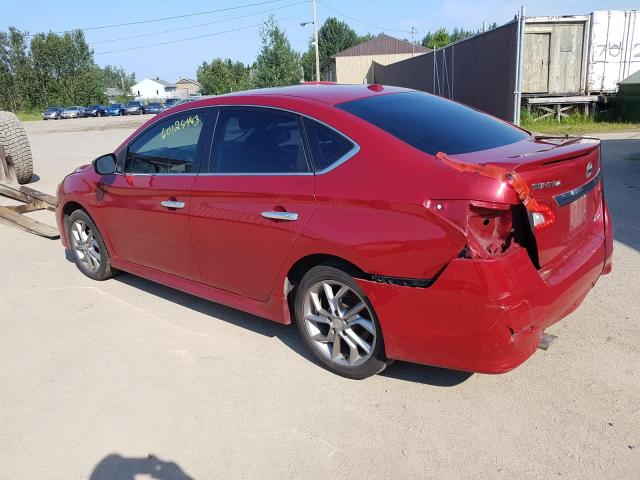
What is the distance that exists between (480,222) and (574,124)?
15583 mm

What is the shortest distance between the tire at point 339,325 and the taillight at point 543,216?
96 cm

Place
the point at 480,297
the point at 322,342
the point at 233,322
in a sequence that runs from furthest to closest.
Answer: the point at 233,322 < the point at 322,342 < the point at 480,297

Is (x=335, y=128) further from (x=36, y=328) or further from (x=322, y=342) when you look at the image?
(x=36, y=328)

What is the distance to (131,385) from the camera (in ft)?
11.3

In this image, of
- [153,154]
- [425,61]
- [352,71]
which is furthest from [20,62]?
[153,154]

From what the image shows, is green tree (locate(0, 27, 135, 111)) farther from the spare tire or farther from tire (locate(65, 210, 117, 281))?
tire (locate(65, 210, 117, 281))

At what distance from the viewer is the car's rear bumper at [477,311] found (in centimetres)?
260

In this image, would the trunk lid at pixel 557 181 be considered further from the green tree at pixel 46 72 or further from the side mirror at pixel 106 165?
the green tree at pixel 46 72

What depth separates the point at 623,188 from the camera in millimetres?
7695

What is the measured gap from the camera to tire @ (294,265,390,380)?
313 cm

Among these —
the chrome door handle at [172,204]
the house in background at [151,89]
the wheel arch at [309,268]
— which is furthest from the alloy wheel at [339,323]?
the house in background at [151,89]

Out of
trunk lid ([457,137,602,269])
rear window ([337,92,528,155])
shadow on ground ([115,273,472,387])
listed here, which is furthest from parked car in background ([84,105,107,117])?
trunk lid ([457,137,602,269])

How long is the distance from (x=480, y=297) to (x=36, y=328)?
351 centimetres

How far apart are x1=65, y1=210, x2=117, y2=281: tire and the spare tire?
5.50 meters
